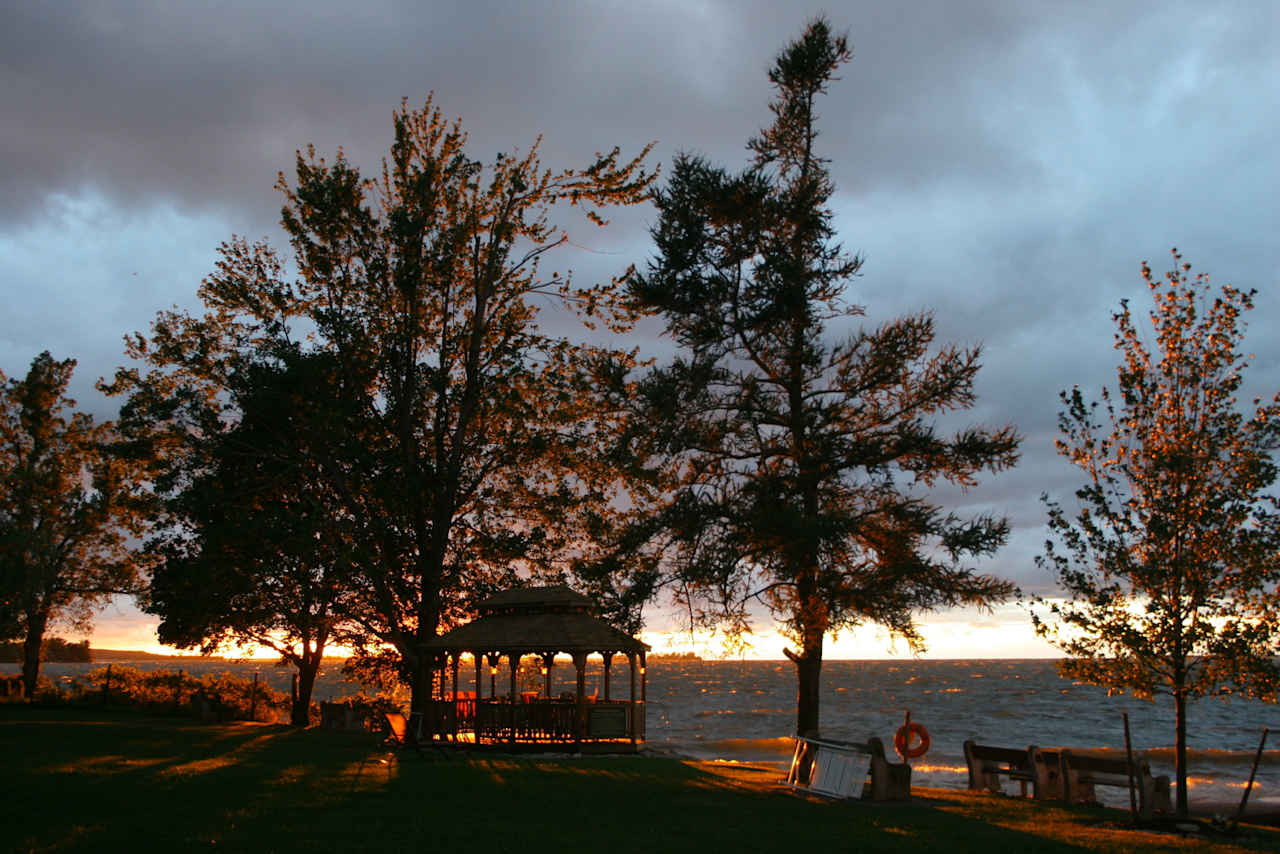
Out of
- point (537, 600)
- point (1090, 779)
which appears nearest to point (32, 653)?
point (537, 600)

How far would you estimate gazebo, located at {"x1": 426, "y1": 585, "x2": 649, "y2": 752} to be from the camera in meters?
22.7

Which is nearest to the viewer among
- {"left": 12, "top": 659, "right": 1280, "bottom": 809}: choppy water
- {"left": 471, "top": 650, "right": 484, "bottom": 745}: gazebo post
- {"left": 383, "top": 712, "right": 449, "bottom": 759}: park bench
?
{"left": 383, "top": 712, "right": 449, "bottom": 759}: park bench

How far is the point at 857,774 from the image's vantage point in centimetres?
1545

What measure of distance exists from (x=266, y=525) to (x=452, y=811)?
13.8m

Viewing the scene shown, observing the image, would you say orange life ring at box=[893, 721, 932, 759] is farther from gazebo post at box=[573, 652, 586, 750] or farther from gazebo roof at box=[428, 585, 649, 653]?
gazebo post at box=[573, 652, 586, 750]

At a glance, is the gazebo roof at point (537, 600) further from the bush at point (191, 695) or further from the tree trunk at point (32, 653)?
the tree trunk at point (32, 653)

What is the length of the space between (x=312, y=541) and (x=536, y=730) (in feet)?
23.1

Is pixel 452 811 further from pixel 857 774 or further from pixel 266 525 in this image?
pixel 266 525

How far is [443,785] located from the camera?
15.5m

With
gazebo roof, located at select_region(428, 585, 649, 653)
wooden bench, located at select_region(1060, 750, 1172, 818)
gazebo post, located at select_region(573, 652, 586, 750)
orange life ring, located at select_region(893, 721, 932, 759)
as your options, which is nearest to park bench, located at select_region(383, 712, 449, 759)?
gazebo roof, located at select_region(428, 585, 649, 653)

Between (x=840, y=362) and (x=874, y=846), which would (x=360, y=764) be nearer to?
(x=874, y=846)

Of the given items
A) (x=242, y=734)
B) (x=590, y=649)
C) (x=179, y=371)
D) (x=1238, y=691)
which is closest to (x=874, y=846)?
(x=1238, y=691)

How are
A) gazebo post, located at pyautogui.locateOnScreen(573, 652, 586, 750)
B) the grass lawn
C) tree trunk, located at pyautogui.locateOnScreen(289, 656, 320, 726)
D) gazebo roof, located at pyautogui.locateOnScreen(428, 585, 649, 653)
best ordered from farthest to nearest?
tree trunk, located at pyautogui.locateOnScreen(289, 656, 320, 726) < gazebo post, located at pyautogui.locateOnScreen(573, 652, 586, 750) < gazebo roof, located at pyautogui.locateOnScreen(428, 585, 649, 653) < the grass lawn

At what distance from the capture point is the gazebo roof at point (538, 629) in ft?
73.8
